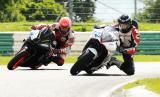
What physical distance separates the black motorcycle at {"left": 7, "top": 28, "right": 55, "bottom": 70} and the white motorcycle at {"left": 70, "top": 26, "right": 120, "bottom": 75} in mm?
2015

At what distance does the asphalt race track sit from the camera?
40.4 ft

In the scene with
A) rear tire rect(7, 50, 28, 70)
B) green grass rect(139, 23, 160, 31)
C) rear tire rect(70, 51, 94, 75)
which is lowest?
green grass rect(139, 23, 160, 31)

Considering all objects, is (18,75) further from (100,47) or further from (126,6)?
(126,6)

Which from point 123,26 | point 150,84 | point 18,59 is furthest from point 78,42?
point 150,84

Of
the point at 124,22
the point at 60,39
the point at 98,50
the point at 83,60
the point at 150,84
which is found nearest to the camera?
the point at 150,84

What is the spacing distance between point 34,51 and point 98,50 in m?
2.36

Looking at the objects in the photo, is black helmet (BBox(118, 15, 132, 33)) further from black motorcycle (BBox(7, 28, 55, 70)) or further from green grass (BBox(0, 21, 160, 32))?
green grass (BBox(0, 21, 160, 32))

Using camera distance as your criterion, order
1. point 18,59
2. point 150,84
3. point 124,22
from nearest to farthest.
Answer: point 150,84
point 124,22
point 18,59

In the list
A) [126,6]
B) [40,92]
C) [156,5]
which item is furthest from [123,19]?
[156,5]

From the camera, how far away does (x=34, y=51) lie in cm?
1859

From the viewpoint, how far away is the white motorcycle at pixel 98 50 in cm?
1666

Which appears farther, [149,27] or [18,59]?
[149,27]

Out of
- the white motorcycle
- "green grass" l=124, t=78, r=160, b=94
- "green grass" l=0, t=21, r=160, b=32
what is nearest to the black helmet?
the white motorcycle

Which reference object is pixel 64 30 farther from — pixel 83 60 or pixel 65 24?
pixel 83 60
